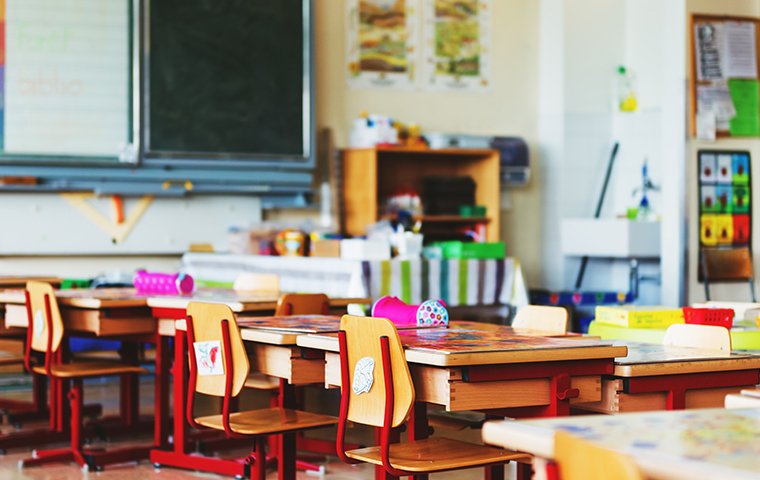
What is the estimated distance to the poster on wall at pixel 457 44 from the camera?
30.4ft

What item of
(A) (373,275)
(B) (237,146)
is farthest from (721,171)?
(B) (237,146)

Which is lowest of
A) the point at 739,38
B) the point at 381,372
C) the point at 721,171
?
the point at 381,372

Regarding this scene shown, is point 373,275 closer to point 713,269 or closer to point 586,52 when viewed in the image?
point 713,269

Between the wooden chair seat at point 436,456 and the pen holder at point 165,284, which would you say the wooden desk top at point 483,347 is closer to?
the wooden chair seat at point 436,456

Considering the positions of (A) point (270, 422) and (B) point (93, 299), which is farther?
(B) point (93, 299)

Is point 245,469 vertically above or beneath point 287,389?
beneath

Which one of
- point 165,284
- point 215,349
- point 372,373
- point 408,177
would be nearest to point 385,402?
point 372,373

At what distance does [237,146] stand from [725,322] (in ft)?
15.9

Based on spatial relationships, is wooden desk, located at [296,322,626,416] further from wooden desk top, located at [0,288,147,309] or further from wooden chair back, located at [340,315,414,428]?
wooden desk top, located at [0,288,147,309]

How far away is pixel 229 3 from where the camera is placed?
8227mm

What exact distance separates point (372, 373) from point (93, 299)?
2404 millimetres

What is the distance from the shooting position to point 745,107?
26.6 feet

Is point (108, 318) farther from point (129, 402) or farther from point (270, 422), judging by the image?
point (270, 422)

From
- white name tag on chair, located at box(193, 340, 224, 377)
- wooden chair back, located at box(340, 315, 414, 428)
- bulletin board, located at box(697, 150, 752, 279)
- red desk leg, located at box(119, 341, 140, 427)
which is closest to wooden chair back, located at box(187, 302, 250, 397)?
white name tag on chair, located at box(193, 340, 224, 377)
